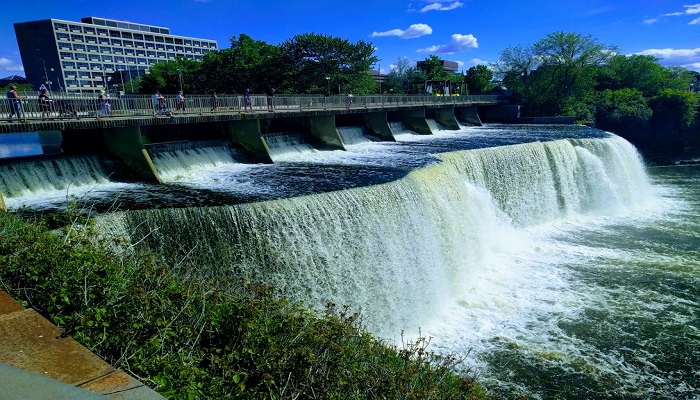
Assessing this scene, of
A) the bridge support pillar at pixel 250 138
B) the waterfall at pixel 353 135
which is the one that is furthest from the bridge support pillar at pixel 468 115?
the bridge support pillar at pixel 250 138

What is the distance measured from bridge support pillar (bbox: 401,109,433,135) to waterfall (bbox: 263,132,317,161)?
1182 cm

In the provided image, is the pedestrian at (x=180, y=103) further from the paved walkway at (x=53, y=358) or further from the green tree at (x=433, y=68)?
the green tree at (x=433, y=68)

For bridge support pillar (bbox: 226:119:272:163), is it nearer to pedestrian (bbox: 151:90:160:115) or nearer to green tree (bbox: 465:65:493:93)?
pedestrian (bbox: 151:90:160:115)

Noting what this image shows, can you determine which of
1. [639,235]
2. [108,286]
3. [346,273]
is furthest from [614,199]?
[108,286]

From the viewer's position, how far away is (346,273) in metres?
11.1

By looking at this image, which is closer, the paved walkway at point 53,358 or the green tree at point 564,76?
the paved walkway at point 53,358

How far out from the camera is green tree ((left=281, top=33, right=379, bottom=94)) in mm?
36812

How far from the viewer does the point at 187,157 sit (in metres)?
17.8

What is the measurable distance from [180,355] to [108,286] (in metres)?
1.30

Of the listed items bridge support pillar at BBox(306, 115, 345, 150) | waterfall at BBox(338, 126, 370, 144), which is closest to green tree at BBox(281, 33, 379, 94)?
waterfall at BBox(338, 126, 370, 144)

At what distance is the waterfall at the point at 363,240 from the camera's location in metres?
9.93

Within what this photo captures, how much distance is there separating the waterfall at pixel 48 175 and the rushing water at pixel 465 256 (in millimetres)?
494

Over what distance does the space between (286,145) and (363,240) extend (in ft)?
39.9

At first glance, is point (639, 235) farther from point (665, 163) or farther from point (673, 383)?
point (665, 163)
